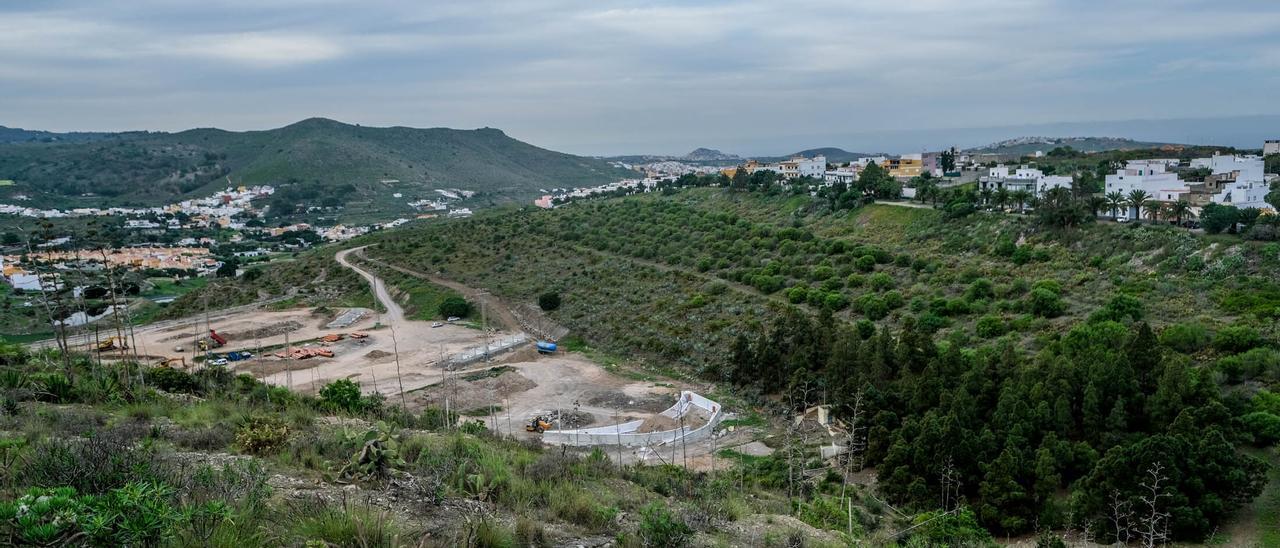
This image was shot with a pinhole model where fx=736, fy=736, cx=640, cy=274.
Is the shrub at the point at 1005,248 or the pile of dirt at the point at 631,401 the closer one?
the pile of dirt at the point at 631,401

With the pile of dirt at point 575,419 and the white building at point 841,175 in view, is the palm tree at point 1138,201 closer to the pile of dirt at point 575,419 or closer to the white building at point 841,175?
the pile of dirt at point 575,419

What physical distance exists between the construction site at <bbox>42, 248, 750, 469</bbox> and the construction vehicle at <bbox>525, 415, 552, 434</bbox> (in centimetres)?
6

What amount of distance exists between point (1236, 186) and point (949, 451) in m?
35.0

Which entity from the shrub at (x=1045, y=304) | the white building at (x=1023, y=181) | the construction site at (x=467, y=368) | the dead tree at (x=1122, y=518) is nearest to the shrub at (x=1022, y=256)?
the shrub at (x=1045, y=304)

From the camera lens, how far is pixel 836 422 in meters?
20.6

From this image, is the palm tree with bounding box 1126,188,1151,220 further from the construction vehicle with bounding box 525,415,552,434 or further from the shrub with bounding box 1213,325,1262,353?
the construction vehicle with bounding box 525,415,552,434

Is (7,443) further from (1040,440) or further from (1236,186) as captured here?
(1236,186)

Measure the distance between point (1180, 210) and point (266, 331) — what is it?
4449 cm

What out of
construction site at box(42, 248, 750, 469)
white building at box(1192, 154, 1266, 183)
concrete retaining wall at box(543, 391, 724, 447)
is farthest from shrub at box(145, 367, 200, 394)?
white building at box(1192, 154, 1266, 183)

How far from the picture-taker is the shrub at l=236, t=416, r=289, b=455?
27.1 ft

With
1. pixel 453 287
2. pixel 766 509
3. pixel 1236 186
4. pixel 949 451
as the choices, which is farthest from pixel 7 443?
pixel 1236 186

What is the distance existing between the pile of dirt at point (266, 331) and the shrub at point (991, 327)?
3124cm

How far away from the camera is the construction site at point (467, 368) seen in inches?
835

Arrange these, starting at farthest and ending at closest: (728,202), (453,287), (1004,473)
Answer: (728,202) → (453,287) → (1004,473)
